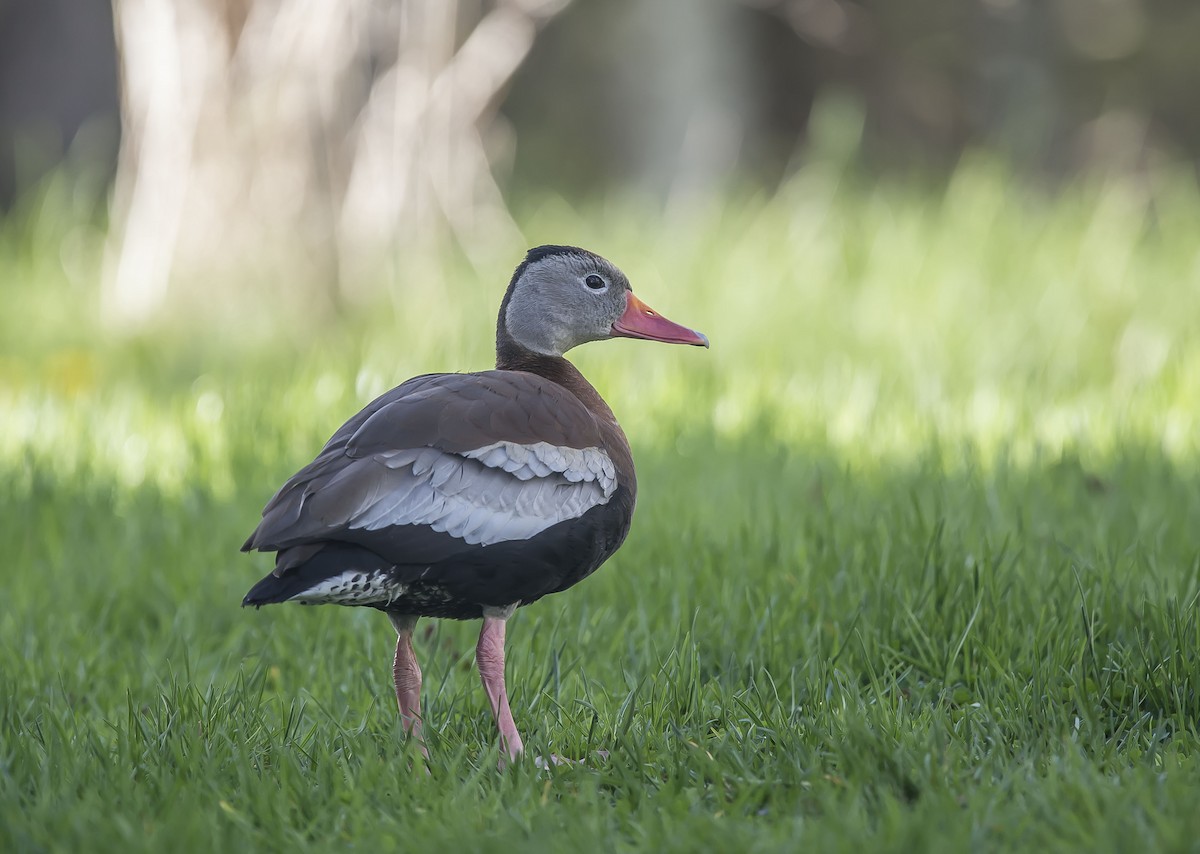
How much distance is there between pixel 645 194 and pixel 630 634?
6986 mm

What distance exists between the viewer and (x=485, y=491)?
10.1ft

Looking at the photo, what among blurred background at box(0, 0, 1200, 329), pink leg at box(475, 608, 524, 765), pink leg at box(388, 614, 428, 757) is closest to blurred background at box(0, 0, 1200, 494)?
blurred background at box(0, 0, 1200, 329)

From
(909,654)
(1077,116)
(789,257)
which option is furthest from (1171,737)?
(1077,116)

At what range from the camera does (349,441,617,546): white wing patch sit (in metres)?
2.98

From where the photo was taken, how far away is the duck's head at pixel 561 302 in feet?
12.4

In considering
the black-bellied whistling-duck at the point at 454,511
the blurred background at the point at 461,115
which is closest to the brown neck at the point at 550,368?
the black-bellied whistling-duck at the point at 454,511

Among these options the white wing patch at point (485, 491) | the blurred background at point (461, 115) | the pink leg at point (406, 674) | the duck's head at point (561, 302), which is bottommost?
the pink leg at point (406, 674)

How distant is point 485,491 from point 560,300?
2.87 ft

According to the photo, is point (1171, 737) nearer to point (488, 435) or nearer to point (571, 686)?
point (571, 686)

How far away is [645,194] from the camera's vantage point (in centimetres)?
1032

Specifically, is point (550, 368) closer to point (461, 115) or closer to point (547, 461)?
point (547, 461)

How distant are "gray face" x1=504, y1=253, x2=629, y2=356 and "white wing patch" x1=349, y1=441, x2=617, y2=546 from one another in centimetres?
66

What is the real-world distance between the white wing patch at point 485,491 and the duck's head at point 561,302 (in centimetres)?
66

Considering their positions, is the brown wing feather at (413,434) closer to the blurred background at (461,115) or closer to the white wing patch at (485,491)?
the white wing patch at (485,491)
